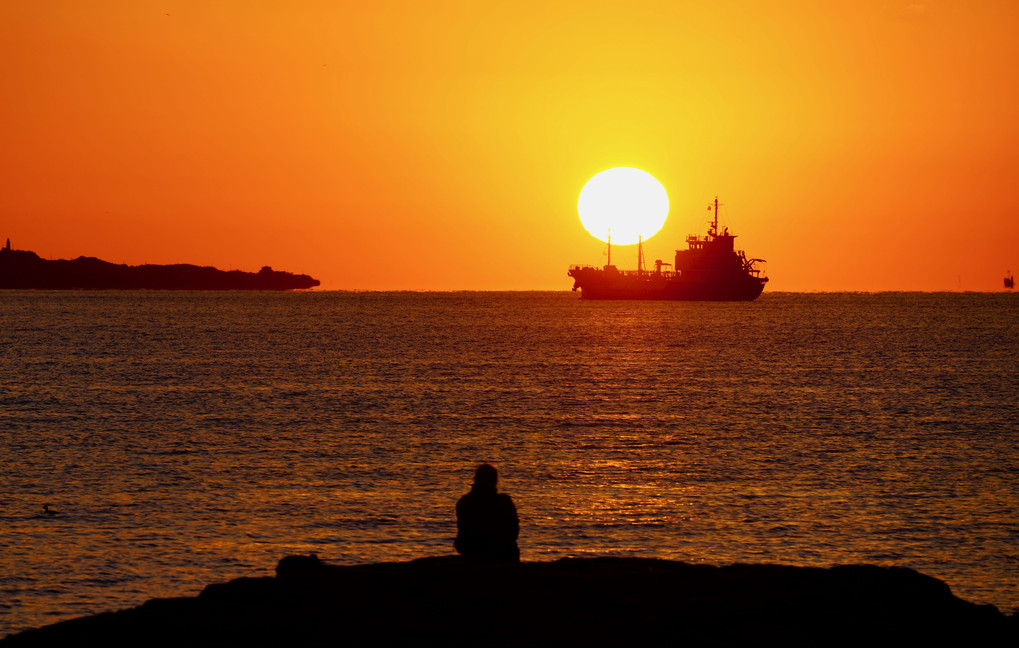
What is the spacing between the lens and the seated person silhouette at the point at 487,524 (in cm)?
1000

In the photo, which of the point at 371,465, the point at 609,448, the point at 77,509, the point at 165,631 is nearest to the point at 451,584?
the point at 165,631

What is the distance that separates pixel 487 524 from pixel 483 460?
1701cm

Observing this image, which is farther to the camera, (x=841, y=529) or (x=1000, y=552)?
(x=841, y=529)

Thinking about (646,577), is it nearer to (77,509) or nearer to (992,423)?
(77,509)

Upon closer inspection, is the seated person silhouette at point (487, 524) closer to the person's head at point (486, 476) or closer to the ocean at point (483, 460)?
the person's head at point (486, 476)

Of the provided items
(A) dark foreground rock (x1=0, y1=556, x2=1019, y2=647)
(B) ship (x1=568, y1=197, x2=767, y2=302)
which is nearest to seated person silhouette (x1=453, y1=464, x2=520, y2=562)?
(A) dark foreground rock (x1=0, y1=556, x2=1019, y2=647)

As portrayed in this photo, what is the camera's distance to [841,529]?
18766 mm

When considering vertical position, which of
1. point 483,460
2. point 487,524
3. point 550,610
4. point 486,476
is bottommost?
point 483,460

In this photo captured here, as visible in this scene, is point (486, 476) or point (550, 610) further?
point (486, 476)

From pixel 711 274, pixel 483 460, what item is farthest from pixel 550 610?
pixel 711 274

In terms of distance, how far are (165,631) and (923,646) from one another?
18.2 ft

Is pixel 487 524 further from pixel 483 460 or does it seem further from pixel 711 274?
pixel 711 274

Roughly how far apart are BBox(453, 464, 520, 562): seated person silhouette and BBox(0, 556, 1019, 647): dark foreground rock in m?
0.42

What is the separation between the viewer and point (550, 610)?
8.38 m
